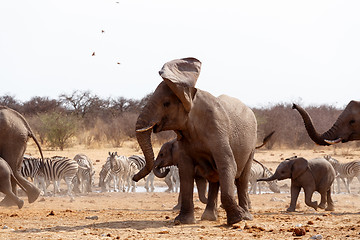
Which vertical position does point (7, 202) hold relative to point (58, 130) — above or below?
below

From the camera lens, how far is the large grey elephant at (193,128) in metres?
8.05

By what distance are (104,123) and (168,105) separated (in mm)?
33364

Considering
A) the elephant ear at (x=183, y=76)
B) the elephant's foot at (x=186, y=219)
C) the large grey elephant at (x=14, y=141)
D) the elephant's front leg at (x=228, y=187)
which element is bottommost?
the elephant's foot at (x=186, y=219)

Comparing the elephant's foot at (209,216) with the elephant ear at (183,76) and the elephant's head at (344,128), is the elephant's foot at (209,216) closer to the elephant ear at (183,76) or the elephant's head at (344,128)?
the elephant ear at (183,76)

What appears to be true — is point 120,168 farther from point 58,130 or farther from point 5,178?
point 58,130

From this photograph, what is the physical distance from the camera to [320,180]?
467 inches

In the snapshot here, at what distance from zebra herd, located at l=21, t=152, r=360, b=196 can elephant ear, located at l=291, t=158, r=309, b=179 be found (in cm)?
262

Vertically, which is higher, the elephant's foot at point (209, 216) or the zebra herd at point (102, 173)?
the zebra herd at point (102, 173)

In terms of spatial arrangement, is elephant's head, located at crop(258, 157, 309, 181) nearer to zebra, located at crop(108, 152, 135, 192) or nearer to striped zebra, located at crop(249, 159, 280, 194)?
striped zebra, located at crop(249, 159, 280, 194)

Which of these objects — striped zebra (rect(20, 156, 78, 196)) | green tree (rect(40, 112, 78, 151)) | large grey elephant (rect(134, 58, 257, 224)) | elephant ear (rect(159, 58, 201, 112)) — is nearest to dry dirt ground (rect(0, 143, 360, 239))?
large grey elephant (rect(134, 58, 257, 224))

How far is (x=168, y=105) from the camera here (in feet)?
26.7

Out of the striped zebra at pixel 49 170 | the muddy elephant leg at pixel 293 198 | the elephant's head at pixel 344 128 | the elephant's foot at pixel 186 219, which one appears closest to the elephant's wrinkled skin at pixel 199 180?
the elephant's foot at pixel 186 219

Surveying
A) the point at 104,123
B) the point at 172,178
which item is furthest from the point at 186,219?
the point at 104,123

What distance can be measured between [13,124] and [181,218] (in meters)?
4.81
